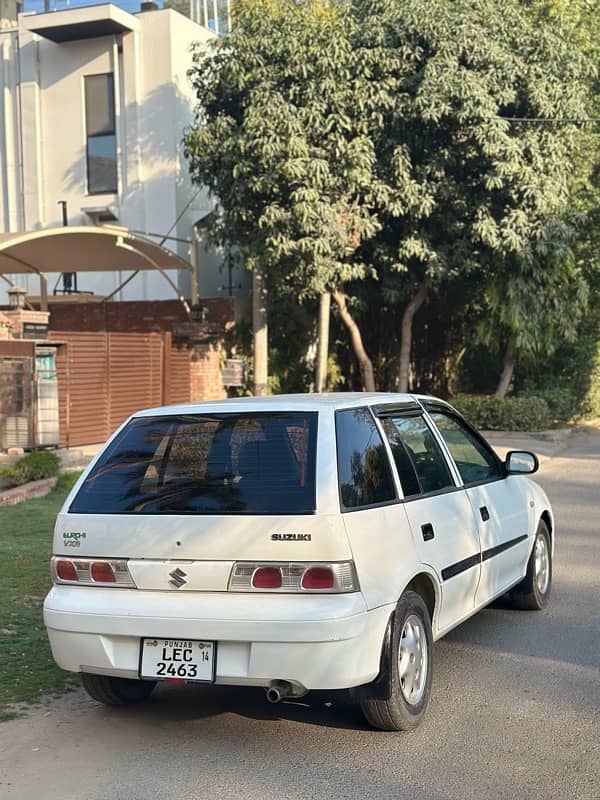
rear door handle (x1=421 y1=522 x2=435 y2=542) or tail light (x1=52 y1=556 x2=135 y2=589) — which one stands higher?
rear door handle (x1=421 y1=522 x2=435 y2=542)

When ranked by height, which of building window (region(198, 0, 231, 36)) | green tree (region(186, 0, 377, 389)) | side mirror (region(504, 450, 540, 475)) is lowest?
side mirror (region(504, 450, 540, 475))

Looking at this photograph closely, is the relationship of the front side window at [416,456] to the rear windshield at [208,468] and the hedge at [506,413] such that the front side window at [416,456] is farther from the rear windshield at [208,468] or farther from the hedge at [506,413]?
the hedge at [506,413]

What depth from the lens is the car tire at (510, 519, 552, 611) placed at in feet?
22.4

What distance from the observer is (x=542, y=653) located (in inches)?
233

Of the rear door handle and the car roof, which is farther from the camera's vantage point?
the rear door handle

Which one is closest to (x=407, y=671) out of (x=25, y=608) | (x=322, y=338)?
(x=25, y=608)

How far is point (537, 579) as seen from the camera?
22.8 feet

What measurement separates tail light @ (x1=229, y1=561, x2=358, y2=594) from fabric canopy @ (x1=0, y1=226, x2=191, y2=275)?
45.0 ft

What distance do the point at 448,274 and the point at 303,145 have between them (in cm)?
437

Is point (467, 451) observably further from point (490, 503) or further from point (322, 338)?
point (322, 338)

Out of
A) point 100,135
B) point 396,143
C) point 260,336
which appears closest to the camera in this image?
point 396,143

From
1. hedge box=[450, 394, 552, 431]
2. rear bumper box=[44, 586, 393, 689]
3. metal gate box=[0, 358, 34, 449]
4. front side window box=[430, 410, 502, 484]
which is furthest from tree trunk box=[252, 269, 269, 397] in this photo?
rear bumper box=[44, 586, 393, 689]

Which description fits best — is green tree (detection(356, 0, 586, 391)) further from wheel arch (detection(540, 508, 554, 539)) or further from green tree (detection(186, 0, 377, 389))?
wheel arch (detection(540, 508, 554, 539))

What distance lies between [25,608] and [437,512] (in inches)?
133
